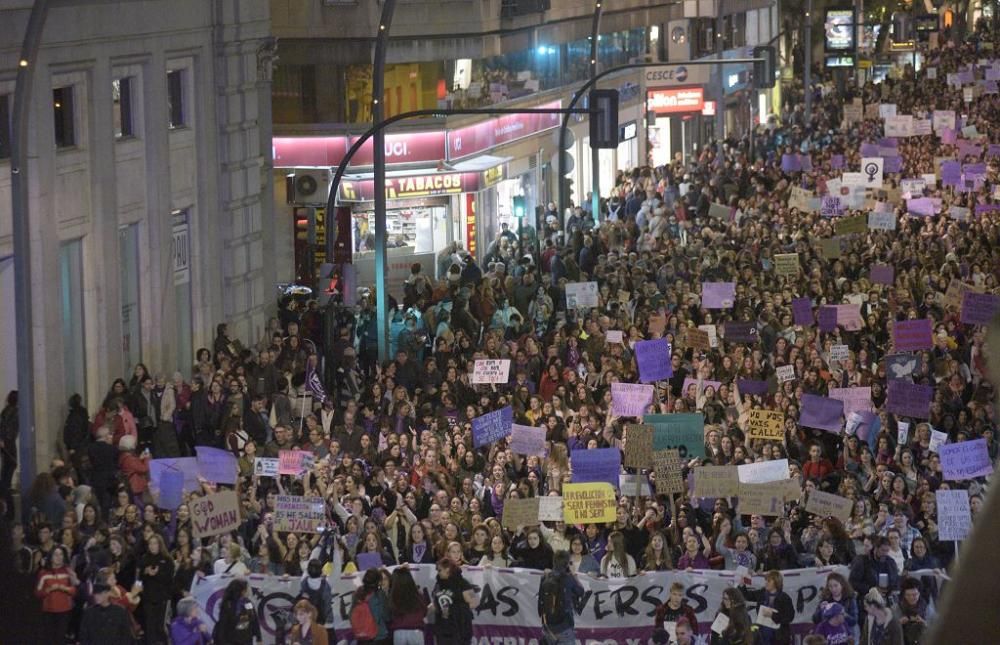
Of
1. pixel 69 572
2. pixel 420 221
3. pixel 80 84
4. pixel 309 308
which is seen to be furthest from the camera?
pixel 420 221

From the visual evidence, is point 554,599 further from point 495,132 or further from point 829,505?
point 495,132

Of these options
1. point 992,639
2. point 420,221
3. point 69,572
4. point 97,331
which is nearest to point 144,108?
point 97,331

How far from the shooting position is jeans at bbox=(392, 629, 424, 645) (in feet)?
45.6

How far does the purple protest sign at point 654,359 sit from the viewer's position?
20.3 meters

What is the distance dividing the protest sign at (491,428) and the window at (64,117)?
783cm

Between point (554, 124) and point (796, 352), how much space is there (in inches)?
1221

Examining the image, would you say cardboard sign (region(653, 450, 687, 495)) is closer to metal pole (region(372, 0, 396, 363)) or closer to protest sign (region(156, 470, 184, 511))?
protest sign (region(156, 470, 184, 511))

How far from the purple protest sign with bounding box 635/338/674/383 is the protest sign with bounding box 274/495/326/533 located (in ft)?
20.0

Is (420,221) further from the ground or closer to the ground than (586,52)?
closer to the ground

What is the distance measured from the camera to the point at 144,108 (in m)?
25.5

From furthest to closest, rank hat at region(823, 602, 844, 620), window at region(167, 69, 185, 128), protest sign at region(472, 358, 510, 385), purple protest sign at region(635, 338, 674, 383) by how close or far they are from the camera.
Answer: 1. window at region(167, 69, 185, 128)
2. protest sign at region(472, 358, 510, 385)
3. purple protest sign at region(635, 338, 674, 383)
4. hat at region(823, 602, 844, 620)

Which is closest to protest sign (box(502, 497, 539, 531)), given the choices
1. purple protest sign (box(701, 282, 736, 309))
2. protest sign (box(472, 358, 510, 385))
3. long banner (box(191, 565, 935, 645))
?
long banner (box(191, 565, 935, 645))

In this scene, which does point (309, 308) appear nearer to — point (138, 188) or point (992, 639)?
point (138, 188)

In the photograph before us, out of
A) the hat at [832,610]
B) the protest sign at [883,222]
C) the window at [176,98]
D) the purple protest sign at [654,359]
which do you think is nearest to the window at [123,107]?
the window at [176,98]
